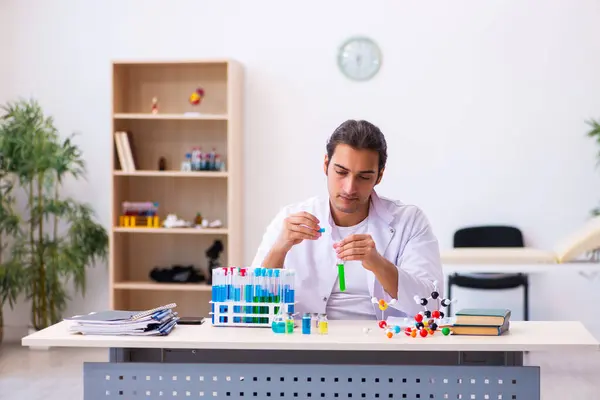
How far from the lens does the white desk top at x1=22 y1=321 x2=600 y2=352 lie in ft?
8.18

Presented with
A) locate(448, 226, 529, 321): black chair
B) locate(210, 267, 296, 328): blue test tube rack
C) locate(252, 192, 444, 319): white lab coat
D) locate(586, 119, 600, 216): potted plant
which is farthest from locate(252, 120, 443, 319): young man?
locate(586, 119, 600, 216): potted plant

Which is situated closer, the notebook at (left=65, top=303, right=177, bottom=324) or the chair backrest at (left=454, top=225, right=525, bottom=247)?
the notebook at (left=65, top=303, right=177, bottom=324)

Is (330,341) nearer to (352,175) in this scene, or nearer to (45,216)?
(352,175)

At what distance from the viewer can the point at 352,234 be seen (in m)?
3.06

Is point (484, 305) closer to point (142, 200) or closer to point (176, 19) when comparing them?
point (142, 200)

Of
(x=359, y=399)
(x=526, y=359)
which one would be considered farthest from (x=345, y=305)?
(x=526, y=359)

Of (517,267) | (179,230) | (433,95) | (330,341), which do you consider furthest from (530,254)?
(330,341)

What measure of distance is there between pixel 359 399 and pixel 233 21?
14.0 feet

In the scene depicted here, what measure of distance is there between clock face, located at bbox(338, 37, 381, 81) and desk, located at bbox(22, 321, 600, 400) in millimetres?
3767

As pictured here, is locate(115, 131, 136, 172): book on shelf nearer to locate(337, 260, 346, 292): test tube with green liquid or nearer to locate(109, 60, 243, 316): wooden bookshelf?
locate(109, 60, 243, 316): wooden bookshelf

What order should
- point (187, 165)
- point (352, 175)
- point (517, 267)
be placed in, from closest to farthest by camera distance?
point (352, 175), point (517, 267), point (187, 165)

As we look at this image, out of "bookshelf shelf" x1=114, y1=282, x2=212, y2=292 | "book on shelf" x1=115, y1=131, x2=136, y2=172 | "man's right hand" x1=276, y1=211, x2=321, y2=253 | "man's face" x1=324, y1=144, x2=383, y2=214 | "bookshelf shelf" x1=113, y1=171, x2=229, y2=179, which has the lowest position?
"bookshelf shelf" x1=114, y1=282, x2=212, y2=292

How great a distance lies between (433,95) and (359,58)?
1.96 feet

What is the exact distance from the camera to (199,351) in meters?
2.73
